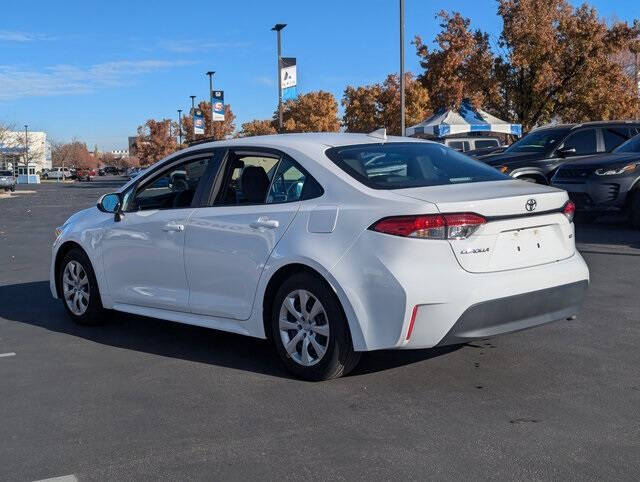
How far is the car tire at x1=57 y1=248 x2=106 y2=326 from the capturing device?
275 inches

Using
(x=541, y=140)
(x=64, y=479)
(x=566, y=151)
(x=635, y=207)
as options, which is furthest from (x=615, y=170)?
(x=64, y=479)

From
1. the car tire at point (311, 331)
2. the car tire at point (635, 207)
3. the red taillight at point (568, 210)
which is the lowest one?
the car tire at point (311, 331)

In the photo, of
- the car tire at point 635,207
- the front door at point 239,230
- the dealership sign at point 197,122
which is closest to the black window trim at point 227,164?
the front door at point 239,230

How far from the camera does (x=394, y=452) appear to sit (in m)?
3.99

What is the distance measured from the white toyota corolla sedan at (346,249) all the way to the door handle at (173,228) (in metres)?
0.02

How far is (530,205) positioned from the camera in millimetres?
5000

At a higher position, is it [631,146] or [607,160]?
[631,146]

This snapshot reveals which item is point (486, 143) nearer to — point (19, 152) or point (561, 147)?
point (561, 147)

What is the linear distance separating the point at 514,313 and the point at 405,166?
1.30 m

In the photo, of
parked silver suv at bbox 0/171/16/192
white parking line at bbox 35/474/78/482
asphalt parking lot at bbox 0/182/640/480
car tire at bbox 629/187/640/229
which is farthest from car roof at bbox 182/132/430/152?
parked silver suv at bbox 0/171/16/192

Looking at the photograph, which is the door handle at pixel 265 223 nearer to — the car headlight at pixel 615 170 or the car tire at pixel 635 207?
the car headlight at pixel 615 170

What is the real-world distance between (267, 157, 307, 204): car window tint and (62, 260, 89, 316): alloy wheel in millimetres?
2372

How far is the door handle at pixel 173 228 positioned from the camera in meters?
6.00

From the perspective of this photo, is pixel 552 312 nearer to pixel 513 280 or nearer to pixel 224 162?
pixel 513 280
